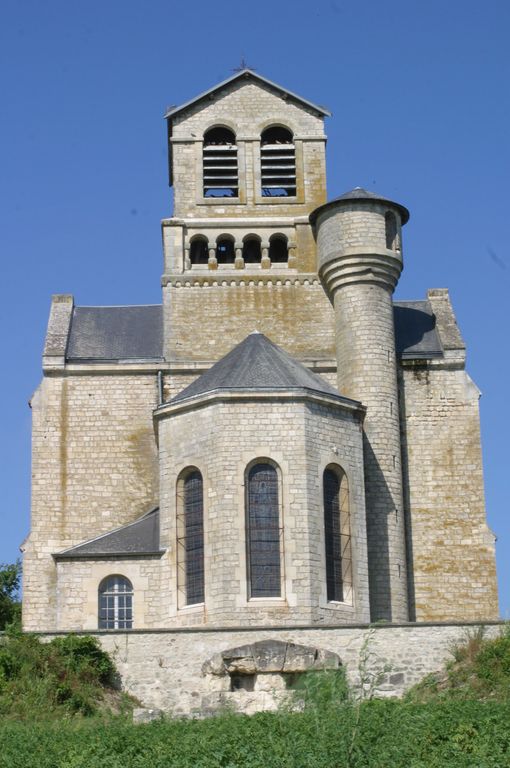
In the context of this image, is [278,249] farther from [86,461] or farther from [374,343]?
[86,461]

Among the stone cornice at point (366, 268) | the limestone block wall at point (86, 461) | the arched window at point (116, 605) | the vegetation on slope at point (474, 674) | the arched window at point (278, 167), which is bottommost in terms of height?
the vegetation on slope at point (474, 674)

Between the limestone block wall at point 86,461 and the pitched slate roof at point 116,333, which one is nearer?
the limestone block wall at point 86,461

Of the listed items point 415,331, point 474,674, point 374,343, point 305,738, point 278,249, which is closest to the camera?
point 305,738

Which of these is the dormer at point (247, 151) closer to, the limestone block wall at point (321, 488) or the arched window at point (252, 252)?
the arched window at point (252, 252)

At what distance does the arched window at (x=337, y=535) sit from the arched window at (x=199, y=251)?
31.1 ft

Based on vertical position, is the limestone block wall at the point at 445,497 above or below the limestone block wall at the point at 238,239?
below

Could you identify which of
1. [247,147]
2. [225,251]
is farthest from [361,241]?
[247,147]

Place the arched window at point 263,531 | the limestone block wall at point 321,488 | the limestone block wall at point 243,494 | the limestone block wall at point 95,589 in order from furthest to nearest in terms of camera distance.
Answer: the limestone block wall at point 95,589, the limestone block wall at point 321,488, the arched window at point 263,531, the limestone block wall at point 243,494

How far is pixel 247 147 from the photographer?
38.8 m

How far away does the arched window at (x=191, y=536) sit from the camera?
29922mm

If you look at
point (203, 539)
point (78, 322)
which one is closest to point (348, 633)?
point (203, 539)

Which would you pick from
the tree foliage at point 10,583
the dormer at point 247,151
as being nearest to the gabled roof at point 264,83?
the dormer at point 247,151

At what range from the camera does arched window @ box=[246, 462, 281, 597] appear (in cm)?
2916

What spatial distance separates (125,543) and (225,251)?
9.80 m
